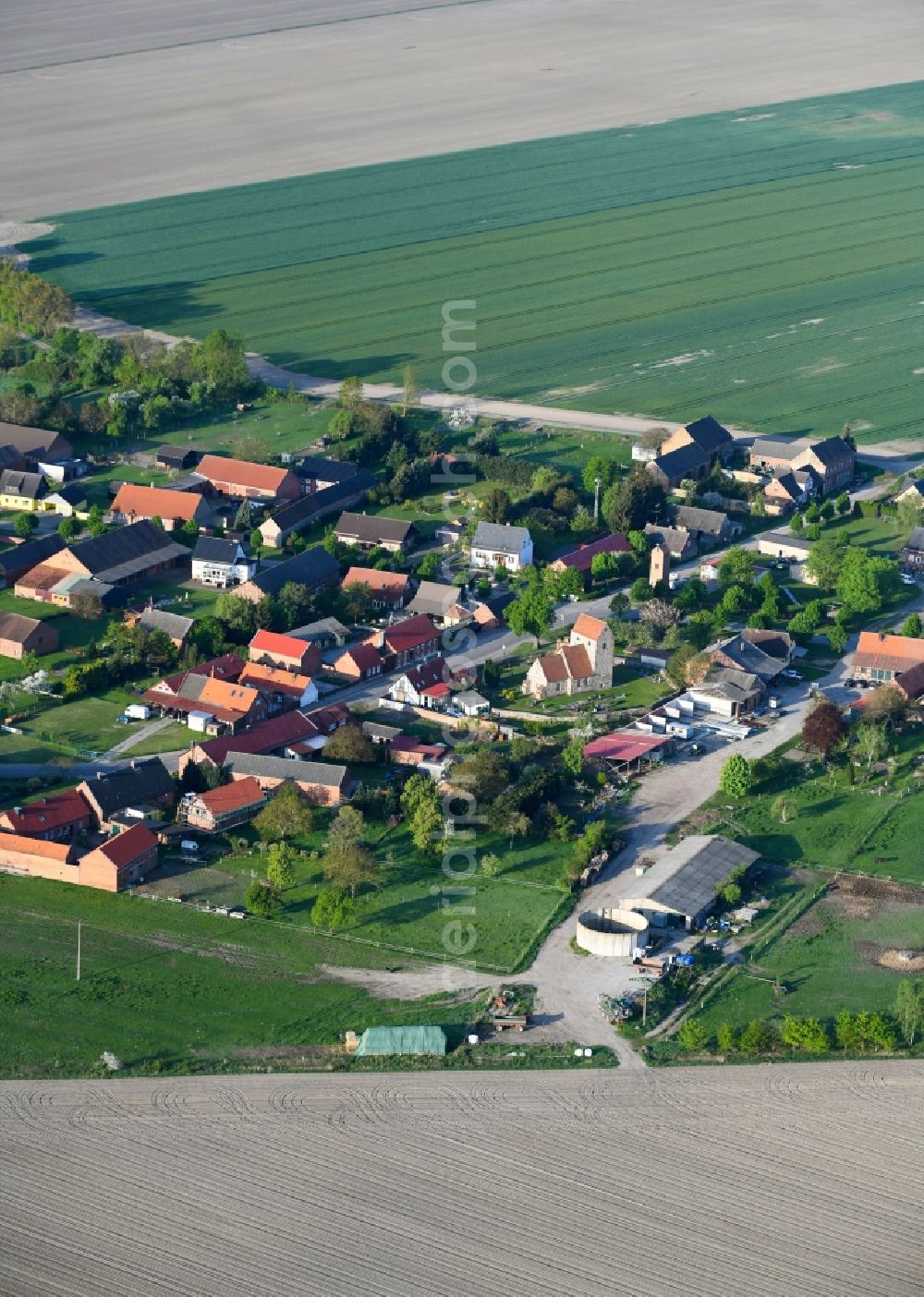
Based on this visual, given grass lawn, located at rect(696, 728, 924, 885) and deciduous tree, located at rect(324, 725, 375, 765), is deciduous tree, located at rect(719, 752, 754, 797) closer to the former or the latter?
grass lawn, located at rect(696, 728, 924, 885)

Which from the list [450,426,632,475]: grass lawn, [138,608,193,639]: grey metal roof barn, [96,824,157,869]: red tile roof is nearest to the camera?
[96,824,157,869]: red tile roof

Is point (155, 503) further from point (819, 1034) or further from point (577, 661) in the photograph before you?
point (819, 1034)

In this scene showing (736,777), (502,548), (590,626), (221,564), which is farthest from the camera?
(502,548)

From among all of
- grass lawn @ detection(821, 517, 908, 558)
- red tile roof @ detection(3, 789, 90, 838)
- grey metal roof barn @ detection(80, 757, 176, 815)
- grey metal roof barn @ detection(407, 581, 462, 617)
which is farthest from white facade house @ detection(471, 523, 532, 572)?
red tile roof @ detection(3, 789, 90, 838)

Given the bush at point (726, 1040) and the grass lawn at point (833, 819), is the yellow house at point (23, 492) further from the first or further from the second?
the bush at point (726, 1040)

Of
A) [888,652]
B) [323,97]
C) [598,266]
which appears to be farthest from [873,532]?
[323,97]
